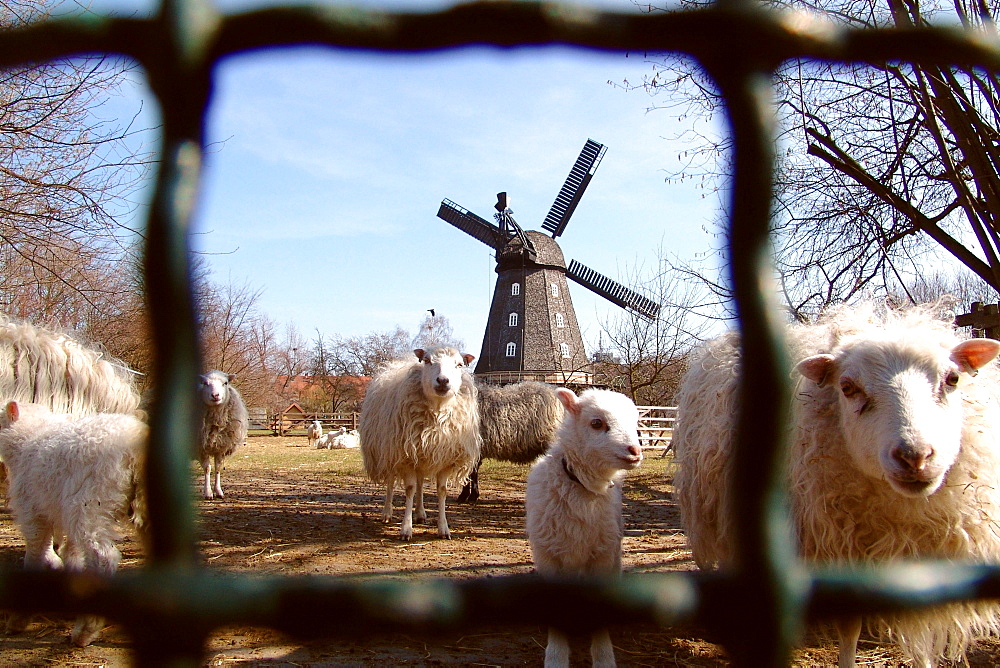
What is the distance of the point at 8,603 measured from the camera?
46cm

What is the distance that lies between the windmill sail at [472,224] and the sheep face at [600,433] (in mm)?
37842

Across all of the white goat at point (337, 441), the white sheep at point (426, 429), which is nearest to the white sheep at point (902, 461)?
the white sheep at point (426, 429)

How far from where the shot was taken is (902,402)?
9.70 ft

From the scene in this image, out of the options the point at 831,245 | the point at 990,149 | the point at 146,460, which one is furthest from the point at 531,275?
the point at 146,460

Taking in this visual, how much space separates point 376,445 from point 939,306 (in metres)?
6.34

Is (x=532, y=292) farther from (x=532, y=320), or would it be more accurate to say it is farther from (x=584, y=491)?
(x=584, y=491)

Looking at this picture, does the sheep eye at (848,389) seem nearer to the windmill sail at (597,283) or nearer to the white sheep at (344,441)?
the white sheep at (344,441)

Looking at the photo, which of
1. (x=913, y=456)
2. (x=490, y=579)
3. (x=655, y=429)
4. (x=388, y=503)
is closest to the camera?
(x=490, y=579)

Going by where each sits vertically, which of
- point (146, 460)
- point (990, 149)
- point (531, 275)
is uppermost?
point (531, 275)

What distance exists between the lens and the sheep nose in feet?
8.95

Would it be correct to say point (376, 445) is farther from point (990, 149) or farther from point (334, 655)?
point (990, 149)

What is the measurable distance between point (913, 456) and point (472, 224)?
40.6 m

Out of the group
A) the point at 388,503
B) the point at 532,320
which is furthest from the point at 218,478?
the point at 532,320

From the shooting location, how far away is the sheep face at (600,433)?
411cm
